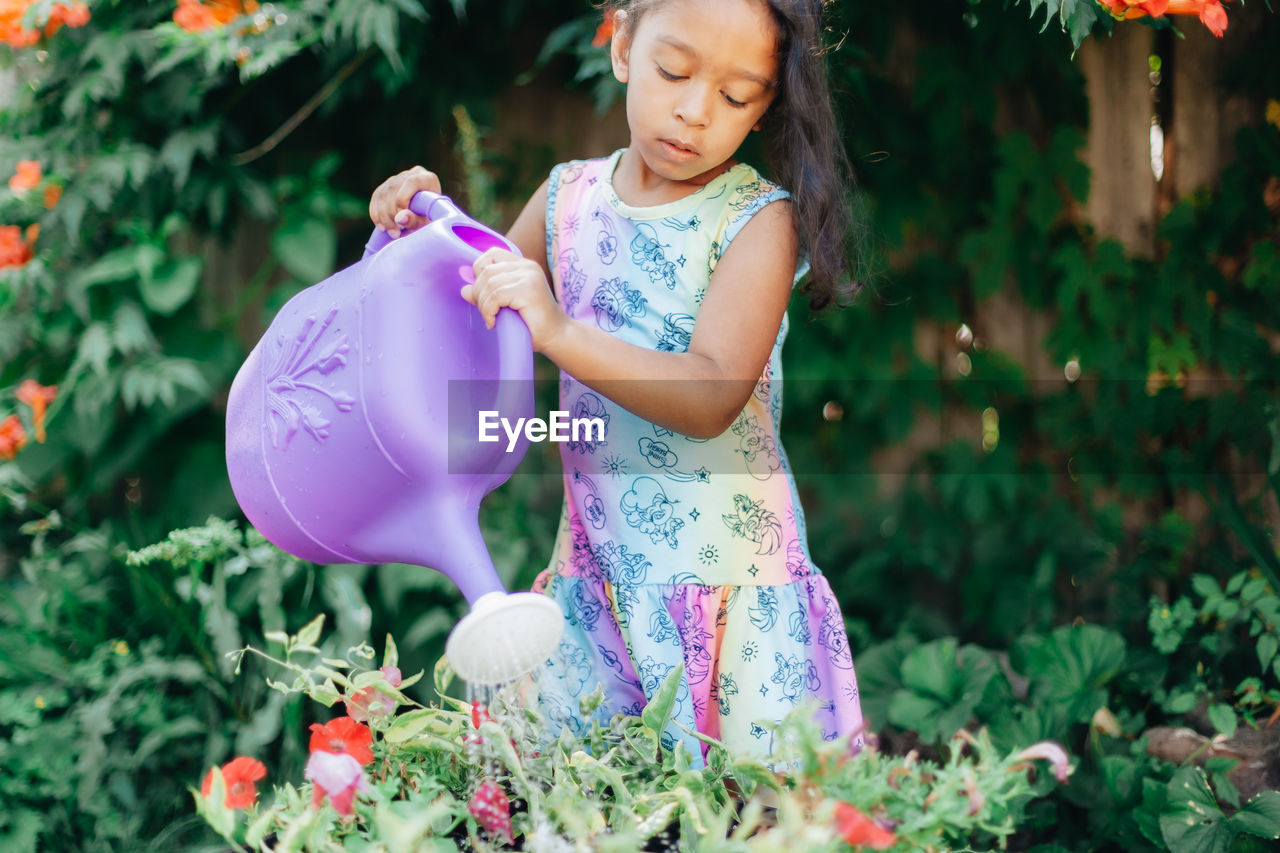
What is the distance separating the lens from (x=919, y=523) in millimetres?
2459

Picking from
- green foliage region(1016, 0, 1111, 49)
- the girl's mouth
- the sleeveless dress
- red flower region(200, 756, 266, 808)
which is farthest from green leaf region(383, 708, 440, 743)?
green foliage region(1016, 0, 1111, 49)

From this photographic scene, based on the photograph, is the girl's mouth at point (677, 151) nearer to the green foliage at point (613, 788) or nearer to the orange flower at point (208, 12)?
the green foliage at point (613, 788)

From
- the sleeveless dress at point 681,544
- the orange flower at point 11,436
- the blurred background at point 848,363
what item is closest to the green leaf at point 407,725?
the sleeveless dress at point 681,544

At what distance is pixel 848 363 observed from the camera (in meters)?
Result: 2.43

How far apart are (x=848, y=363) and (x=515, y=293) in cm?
156

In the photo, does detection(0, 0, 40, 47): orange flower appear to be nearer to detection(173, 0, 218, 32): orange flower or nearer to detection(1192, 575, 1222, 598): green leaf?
detection(173, 0, 218, 32): orange flower

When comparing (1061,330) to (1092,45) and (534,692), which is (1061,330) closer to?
(1092,45)

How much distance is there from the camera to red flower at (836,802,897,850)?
0.80 metres

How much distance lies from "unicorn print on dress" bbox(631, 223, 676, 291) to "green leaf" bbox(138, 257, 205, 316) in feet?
4.27

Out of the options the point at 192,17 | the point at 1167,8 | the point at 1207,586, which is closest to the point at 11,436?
the point at 192,17

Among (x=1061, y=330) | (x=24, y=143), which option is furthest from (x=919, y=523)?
(x=24, y=143)

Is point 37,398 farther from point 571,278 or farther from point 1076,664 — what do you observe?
point 1076,664

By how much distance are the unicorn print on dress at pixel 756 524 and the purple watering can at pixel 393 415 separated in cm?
28

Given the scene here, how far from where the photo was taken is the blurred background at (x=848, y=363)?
1.94m
